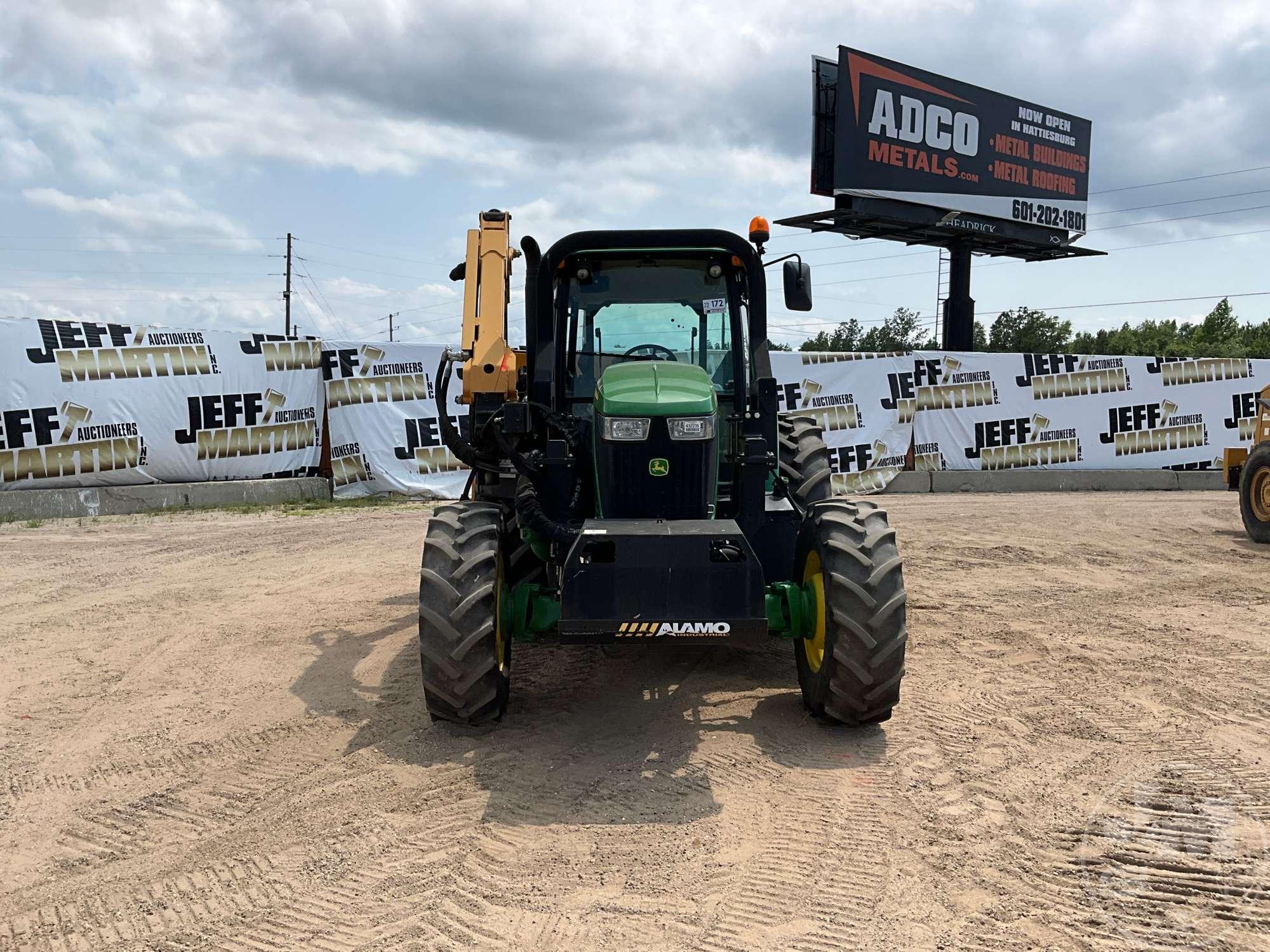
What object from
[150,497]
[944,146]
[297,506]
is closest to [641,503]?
[297,506]

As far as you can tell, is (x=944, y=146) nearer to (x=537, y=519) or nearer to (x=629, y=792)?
(x=537, y=519)

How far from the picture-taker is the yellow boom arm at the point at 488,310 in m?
6.43

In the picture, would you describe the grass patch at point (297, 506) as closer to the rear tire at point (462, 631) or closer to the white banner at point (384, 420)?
the white banner at point (384, 420)

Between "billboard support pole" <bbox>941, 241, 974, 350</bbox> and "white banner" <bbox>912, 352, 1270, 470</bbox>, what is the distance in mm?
5132

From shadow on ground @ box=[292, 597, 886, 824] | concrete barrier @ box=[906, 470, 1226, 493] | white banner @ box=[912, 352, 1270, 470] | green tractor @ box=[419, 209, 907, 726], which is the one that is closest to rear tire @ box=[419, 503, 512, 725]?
green tractor @ box=[419, 209, 907, 726]

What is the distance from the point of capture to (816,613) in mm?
5082

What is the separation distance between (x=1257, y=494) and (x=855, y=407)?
6.88m

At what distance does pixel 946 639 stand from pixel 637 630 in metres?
3.38

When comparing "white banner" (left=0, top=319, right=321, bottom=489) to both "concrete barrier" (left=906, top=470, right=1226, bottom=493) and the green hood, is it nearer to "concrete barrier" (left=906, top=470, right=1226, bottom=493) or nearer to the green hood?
the green hood

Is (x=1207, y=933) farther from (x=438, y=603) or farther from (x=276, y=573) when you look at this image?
(x=276, y=573)

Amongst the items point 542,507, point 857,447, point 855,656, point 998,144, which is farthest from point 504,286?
point 998,144

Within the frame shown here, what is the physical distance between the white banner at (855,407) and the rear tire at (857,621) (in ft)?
39.9

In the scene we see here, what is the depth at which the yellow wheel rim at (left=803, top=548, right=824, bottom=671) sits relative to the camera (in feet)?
16.4

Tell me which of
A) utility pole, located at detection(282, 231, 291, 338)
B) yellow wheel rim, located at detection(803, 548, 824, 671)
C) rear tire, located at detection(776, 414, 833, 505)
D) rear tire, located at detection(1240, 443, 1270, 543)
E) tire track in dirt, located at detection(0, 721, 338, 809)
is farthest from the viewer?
utility pole, located at detection(282, 231, 291, 338)
